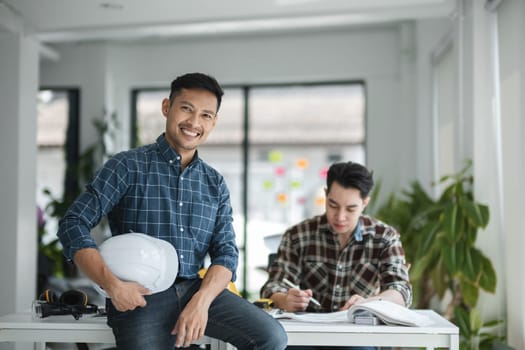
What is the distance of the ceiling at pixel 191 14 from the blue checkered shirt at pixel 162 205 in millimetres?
2386

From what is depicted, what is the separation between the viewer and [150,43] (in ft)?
22.9

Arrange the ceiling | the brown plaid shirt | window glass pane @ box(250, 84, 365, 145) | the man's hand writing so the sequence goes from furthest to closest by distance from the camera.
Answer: window glass pane @ box(250, 84, 365, 145), the ceiling, the brown plaid shirt, the man's hand writing

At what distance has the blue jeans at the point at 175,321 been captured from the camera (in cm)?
Result: 194

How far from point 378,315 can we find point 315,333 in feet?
0.72

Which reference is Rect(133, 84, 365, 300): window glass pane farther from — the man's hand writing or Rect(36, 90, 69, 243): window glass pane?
the man's hand writing

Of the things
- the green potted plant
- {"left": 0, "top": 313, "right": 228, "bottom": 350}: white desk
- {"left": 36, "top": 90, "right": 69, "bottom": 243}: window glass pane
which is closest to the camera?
{"left": 0, "top": 313, "right": 228, "bottom": 350}: white desk

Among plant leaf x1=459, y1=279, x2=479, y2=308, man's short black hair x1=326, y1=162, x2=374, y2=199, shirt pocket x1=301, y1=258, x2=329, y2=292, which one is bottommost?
plant leaf x1=459, y1=279, x2=479, y2=308

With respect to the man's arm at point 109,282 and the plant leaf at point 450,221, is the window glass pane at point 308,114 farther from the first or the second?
the man's arm at point 109,282

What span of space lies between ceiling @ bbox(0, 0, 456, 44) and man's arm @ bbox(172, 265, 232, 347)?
8.78 feet

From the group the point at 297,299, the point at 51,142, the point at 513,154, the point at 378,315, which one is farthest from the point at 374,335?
the point at 51,142

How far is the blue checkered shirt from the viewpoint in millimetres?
2010

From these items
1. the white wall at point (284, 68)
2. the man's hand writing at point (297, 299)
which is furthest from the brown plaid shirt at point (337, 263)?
the white wall at point (284, 68)

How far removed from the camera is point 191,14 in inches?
174

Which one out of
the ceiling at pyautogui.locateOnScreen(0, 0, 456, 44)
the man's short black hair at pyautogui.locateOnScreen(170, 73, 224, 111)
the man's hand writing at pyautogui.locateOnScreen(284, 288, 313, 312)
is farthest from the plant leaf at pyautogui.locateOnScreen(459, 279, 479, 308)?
the man's short black hair at pyautogui.locateOnScreen(170, 73, 224, 111)
